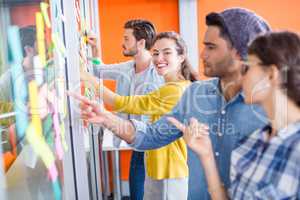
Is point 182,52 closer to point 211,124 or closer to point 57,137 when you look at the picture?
point 211,124

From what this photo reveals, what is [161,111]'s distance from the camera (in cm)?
174

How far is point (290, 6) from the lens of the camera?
291 centimetres

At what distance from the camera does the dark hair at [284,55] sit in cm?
89

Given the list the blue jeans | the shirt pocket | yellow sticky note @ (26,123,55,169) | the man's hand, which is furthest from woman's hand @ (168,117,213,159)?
the man's hand

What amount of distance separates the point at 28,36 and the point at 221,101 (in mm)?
671

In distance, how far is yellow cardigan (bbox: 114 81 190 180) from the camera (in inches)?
68.3

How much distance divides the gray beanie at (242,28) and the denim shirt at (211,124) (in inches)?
6.2

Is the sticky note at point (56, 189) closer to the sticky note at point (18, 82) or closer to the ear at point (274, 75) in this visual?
the sticky note at point (18, 82)

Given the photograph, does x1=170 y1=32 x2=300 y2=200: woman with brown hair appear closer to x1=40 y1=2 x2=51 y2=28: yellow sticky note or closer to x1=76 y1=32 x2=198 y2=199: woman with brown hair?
x1=40 y1=2 x2=51 y2=28: yellow sticky note

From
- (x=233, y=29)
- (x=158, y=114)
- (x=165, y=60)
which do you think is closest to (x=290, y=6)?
(x=165, y=60)

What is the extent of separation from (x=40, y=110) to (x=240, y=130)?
2.02 feet

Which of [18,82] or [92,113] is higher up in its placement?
[18,82]

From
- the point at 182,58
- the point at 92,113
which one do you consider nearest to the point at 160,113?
the point at 182,58

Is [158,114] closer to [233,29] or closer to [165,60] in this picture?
[165,60]
